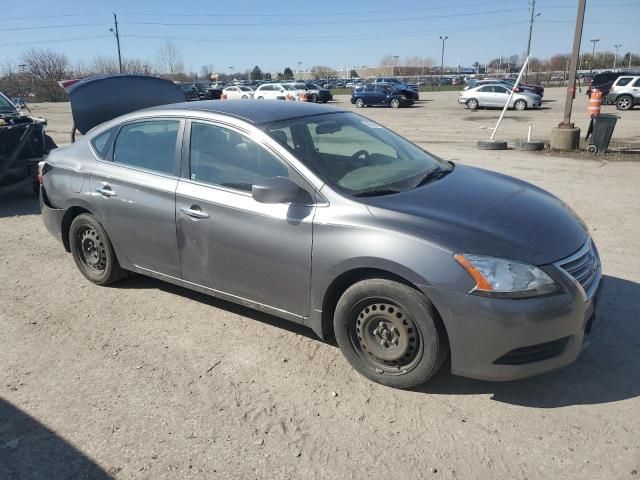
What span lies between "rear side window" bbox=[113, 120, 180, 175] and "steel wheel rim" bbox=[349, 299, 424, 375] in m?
1.92

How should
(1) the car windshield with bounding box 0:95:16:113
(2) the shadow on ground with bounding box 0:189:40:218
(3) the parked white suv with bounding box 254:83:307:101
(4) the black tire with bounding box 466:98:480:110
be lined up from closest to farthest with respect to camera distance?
(2) the shadow on ground with bounding box 0:189:40:218
(1) the car windshield with bounding box 0:95:16:113
(4) the black tire with bounding box 466:98:480:110
(3) the parked white suv with bounding box 254:83:307:101

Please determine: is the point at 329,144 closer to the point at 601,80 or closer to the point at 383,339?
the point at 383,339

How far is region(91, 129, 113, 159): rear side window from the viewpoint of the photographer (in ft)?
15.6

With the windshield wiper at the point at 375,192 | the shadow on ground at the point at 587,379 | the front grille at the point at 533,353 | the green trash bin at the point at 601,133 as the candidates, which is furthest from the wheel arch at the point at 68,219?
the green trash bin at the point at 601,133

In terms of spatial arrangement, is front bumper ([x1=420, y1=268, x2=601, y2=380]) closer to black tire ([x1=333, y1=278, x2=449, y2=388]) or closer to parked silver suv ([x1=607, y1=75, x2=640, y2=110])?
black tire ([x1=333, y1=278, x2=449, y2=388])

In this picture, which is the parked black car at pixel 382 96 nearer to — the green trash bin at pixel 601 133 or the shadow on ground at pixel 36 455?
the green trash bin at pixel 601 133

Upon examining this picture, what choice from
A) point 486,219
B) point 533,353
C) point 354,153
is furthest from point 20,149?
point 533,353

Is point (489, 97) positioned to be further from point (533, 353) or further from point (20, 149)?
point (533, 353)

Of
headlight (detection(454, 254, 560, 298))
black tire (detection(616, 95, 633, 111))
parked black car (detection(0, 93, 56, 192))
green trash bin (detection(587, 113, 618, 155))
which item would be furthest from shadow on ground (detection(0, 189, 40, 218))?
black tire (detection(616, 95, 633, 111))

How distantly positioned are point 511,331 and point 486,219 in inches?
27.8

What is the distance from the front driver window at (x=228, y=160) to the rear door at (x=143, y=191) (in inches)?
7.7

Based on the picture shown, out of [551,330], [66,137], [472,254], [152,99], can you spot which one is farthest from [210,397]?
[66,137]

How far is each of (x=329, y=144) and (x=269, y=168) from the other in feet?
2.41

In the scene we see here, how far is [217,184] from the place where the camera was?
153 inches
